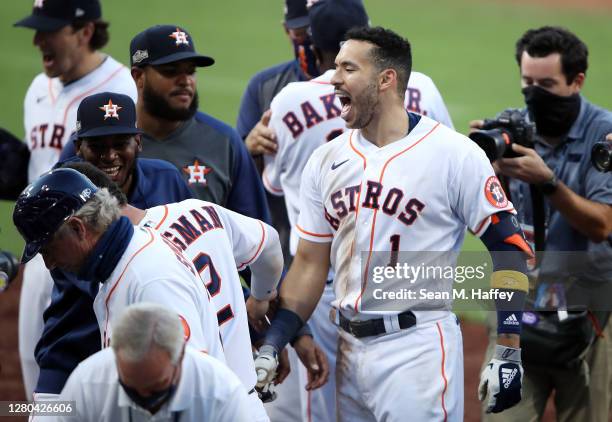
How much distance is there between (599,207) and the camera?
17.6 ft

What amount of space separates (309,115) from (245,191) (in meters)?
0.54

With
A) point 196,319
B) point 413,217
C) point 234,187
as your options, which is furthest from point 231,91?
point 196,319

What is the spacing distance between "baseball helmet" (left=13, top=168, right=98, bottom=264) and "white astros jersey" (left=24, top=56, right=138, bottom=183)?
8.48 feet

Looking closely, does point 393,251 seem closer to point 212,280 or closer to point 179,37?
point 212,280

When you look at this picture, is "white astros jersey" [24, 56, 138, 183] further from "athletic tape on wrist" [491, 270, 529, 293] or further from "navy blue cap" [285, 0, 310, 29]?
"athletic tape on wrist" [491, 270, 529, 293]

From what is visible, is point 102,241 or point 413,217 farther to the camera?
point 413,217

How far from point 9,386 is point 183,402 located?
17.3 ft

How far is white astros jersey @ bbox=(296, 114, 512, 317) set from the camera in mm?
4547

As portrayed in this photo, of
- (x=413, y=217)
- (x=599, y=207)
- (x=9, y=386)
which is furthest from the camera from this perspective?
(x=9, y=386)

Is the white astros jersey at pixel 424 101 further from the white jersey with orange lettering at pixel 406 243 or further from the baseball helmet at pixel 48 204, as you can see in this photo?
the baseball helmet at pixel 48 204

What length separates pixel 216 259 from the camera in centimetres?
425

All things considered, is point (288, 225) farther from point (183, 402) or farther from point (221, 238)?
point (183, 402)

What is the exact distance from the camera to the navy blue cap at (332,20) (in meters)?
5.77

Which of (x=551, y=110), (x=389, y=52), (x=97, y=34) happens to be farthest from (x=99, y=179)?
(x=97, y=34)
